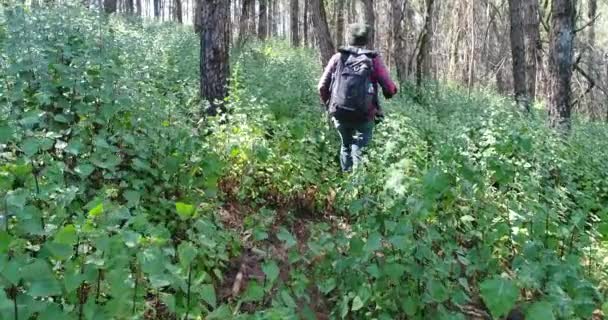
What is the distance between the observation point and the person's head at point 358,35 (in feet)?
18.3

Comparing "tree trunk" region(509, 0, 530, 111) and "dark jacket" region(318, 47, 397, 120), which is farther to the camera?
"tree trunk" region(509, 0, 530, 111)

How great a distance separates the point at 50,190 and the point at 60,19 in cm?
471

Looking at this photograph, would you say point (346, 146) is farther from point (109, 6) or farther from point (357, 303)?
point (109, 6)

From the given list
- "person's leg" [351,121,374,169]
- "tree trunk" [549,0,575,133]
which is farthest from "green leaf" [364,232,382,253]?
"tree trunk" [549,0,575,133]

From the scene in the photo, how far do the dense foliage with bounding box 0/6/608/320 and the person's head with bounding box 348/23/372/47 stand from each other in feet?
3.49

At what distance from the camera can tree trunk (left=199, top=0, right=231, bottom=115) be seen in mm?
6500

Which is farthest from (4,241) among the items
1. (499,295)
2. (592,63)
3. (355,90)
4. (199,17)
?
(592,63)

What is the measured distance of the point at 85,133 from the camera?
365 cm

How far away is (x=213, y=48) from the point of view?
21.6 feet

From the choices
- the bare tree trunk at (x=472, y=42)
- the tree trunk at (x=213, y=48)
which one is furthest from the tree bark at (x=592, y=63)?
the tree trunk at (x=213, y=48)

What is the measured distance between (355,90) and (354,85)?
5 centimetres

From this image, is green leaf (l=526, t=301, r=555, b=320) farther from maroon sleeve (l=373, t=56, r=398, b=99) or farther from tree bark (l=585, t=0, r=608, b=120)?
tree bark (l=585, t=0, r=608, b=120)

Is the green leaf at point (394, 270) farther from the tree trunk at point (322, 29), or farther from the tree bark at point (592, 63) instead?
the tree bark at point (592, 63)

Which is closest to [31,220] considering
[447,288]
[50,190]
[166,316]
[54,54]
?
[50,190]
